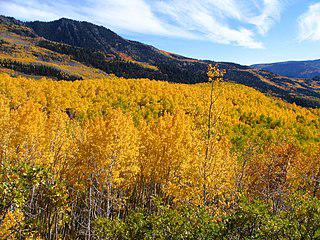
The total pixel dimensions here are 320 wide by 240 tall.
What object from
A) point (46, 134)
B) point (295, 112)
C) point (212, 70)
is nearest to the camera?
point (212, 70)

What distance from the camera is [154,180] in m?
32.2

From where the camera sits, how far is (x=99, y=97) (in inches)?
4235

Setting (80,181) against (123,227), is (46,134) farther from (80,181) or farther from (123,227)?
(123,227)

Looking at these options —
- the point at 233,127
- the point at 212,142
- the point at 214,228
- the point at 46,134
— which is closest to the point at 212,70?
the point at 212,142

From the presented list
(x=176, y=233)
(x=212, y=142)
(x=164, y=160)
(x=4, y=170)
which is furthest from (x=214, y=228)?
(x=164, y=160)

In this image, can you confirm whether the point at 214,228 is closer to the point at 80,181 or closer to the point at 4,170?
the point at 4,170

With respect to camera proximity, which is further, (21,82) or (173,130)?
(21,82)

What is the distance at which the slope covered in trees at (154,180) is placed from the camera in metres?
11.0

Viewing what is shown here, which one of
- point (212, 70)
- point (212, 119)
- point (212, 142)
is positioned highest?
point (212, 70)

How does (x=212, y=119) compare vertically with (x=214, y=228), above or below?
above

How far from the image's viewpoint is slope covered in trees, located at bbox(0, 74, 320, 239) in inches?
434

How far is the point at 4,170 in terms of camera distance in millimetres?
8773

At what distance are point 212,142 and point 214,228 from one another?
22.0ft

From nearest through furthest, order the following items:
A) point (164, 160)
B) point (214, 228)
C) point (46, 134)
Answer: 1. point (214, 228)
2. point (164, 160)
3. point (46, 134)
